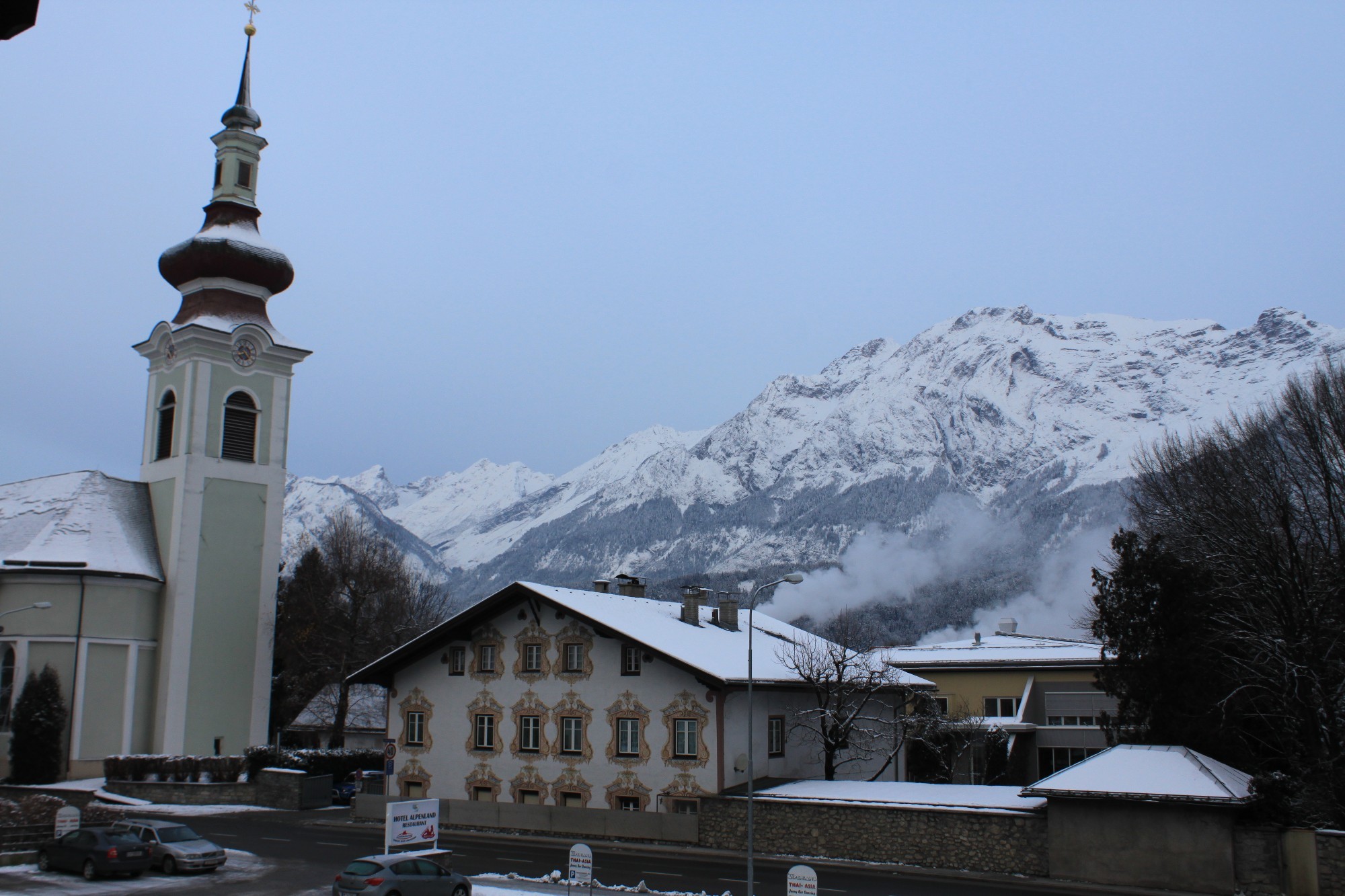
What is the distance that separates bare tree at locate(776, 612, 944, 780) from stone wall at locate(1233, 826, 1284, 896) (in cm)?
1290

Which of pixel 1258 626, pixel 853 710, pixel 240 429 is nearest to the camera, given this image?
pixel 1258 626

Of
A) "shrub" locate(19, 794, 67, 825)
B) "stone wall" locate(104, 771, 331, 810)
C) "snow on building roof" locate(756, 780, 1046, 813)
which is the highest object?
"snow on building roof" locate(756, 780, 1046, 813)

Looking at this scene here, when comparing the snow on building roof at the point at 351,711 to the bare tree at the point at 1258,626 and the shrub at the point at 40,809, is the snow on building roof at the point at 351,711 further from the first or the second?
the bare tree at the point at 1258,626

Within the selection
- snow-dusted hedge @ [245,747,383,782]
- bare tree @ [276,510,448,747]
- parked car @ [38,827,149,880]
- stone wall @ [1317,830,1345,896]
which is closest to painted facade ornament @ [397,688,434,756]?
snow-dusted hedge @ [245,747,383,782]

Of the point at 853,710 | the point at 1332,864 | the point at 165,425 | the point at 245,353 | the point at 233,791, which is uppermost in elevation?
the point at 245,353

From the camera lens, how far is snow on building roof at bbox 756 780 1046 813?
29.7m

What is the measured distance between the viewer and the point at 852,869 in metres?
29.6

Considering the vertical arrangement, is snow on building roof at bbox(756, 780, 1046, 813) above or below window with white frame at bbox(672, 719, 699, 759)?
below

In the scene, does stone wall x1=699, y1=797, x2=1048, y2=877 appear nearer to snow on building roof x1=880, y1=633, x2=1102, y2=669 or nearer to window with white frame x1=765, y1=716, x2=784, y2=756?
window with white frame x1=765, y1=716, x2=784, y2=756

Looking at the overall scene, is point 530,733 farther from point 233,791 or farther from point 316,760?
point 316,760

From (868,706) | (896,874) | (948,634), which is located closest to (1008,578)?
(948,634)

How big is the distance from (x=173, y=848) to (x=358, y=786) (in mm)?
16677

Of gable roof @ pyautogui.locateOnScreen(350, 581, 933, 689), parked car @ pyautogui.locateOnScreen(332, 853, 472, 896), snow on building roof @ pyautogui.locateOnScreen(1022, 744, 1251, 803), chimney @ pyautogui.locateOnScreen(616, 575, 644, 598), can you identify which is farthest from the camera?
chimney @ pyautogui.locateOnScreen(616, 575, 644, 598)

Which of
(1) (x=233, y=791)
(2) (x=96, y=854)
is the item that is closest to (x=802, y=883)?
(2) (x=96, y=854)
